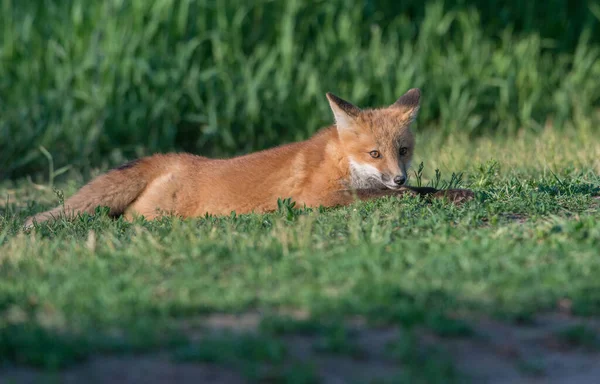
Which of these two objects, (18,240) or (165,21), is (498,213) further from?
(165,21)

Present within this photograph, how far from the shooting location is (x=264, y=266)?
480 centimetres

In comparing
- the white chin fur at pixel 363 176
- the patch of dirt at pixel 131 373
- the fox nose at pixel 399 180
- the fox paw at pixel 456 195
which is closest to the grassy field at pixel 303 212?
the patch of dirt at pixel 131 373

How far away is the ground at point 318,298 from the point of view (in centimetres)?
375

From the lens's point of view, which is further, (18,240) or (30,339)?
(18,240)

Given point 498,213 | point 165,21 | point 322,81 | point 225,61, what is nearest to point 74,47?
point 165,21

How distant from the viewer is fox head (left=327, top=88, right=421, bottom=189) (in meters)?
6.77

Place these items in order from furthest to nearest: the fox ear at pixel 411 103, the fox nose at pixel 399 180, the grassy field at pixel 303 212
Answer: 1. the fox ear at pixel 411 103
2. the fox nose at pixel 399 180
3. the grassy field at pixel 303 212

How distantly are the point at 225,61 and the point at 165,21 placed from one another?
0.88 m

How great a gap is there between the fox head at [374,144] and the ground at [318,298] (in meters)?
0.56

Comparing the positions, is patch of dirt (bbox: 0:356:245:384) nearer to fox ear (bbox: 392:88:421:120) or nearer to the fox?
the fox

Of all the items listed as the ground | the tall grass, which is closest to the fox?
the ground

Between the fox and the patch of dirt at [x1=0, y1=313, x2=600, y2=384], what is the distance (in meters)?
2.51

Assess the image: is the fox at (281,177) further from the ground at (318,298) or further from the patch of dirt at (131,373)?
the patch of dirt at (131,373)

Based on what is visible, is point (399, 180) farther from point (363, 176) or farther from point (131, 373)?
point (131, 373)
